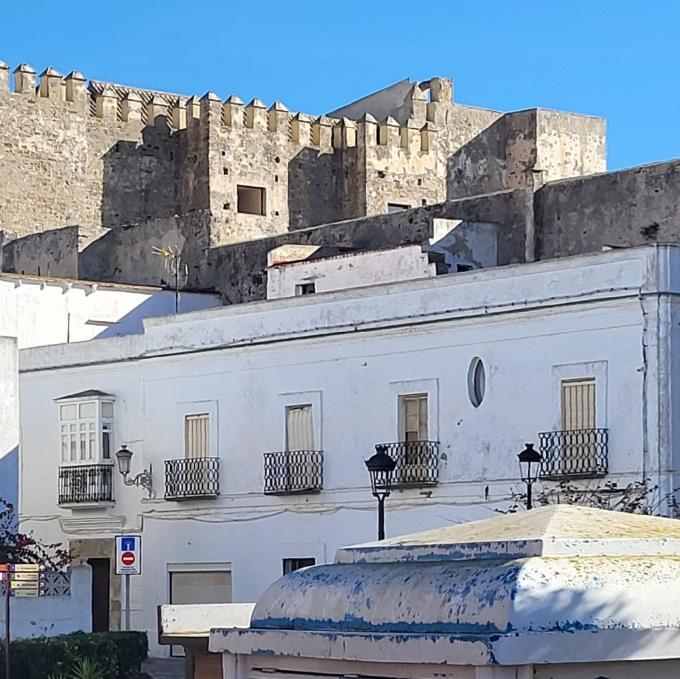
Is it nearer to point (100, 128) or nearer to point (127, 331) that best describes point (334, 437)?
point (127, 331)

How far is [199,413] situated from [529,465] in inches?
258

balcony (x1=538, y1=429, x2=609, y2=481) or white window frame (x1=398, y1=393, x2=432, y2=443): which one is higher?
white window frame (x1=398, y1=393, x2=432, y2=443)

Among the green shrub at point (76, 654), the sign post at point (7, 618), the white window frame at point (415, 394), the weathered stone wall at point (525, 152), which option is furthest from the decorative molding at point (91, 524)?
the weathered stone wall at point (525, 152)

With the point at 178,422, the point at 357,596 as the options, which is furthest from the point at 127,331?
the point at 357,596

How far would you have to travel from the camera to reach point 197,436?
87.7ft

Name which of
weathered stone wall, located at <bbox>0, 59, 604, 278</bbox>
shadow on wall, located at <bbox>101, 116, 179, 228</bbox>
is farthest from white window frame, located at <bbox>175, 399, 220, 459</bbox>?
shadow on wall, located at <bbox>101, 116, 179, 228</bbox>

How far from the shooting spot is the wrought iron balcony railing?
27.9 m

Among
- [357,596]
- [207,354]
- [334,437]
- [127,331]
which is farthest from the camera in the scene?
[127,331]

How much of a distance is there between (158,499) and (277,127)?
54.2 ft

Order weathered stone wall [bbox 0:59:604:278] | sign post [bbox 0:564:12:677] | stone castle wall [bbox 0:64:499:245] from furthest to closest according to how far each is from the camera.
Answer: stone castle wall [bbox 0:64:499:245] < weathered stone wall [bbox 0:59:604:278] < sign post [bbox 0:564:12:677]

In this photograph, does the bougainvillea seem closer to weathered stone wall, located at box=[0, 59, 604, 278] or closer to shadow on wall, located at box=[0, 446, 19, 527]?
shadow on wall, located at box=[0, 446, 19, 527]

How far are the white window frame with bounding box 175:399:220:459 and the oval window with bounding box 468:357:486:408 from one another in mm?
4633

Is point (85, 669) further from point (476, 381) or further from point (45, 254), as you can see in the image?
point (45, 254)

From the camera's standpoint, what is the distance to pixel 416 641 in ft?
19.9
